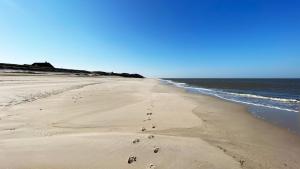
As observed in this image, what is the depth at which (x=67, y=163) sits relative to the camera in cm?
416

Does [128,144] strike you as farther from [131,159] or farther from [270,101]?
[270,101]

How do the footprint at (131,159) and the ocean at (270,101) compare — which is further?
the ocean at (270,101)

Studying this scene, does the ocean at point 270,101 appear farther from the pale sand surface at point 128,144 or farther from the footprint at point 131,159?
the footprint at point 131,159

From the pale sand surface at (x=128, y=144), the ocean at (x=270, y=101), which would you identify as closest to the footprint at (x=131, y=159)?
the pale sand surface at (x=128, y=144)

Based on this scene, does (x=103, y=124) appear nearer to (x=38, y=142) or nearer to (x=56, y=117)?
(x=56, y=117)

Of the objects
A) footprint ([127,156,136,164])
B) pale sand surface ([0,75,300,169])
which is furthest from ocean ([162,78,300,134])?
footprint ([127,156,136,164])

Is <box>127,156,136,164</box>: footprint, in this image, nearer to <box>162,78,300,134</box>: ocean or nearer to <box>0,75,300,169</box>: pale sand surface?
<box>0,75,300,169</box>: pale sand surface

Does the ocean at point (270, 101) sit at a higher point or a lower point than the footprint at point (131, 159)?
lower

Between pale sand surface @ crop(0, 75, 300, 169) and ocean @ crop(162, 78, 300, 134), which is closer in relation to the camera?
pale sand surface @ crop(0, 75, 300, 169)

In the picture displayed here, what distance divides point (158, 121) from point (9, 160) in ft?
17.9

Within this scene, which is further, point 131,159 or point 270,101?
point 270,101

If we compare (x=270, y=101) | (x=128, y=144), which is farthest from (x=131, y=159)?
(x=270, y=101)

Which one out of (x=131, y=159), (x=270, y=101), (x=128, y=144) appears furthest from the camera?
(x=270, y=101)

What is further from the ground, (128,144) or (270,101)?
(128,144)
